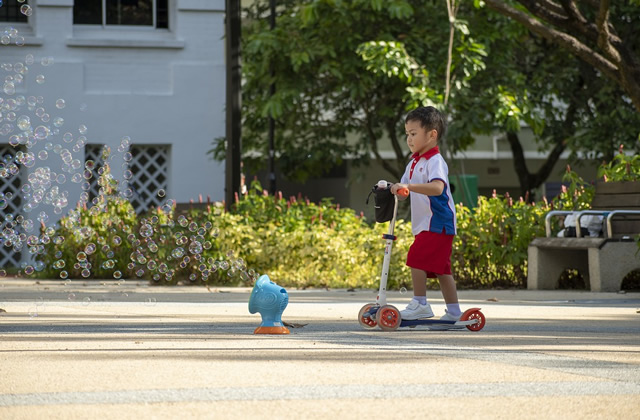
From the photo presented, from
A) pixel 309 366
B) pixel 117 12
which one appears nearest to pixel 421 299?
pixel 309 366

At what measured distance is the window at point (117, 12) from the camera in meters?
22.2

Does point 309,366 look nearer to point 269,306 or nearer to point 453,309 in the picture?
point 269,306

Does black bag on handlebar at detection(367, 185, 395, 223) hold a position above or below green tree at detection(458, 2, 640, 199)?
below

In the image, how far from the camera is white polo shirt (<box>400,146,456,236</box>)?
759cm

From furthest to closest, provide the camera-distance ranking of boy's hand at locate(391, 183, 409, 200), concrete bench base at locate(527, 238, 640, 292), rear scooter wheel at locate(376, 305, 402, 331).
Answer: concrete bench base at locate(527, 238, 640, 292) → rear scooter wheel at locate(376, 305, 402, 331) → boy's hand at locate(391, 183, 409, 200)

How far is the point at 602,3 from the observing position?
556 inches

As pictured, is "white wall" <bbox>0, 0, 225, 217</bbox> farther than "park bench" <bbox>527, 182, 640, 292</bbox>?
Yes

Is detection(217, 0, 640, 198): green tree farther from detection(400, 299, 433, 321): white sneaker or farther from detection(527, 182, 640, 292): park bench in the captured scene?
detection(400, 299, 433, 321): white sneaker

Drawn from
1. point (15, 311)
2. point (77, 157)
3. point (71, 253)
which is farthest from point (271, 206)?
point (77, 157)

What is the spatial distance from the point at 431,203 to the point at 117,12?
1563cm

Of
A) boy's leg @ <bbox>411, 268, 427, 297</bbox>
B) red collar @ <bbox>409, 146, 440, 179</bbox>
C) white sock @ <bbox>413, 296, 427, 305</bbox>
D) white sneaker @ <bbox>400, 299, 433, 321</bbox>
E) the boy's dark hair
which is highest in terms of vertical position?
the boy's dark hair

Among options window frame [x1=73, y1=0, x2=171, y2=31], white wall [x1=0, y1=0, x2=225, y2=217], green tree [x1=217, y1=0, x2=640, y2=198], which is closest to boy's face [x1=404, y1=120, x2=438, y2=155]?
green tree [x1=217, y1=0, x2=640, y2=198]

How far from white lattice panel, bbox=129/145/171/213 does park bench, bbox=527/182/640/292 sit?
9.62 metres

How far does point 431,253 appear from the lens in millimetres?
7539
